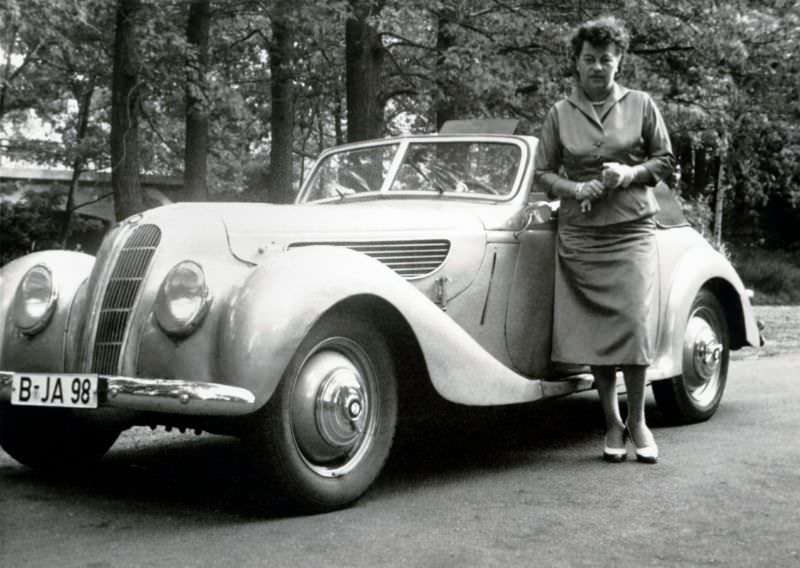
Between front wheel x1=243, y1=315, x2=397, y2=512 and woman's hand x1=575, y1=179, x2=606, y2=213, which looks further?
woman's hand x1=575, y1=179, x2=606, y2=213

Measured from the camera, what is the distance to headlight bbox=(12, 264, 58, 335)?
4.79 meters

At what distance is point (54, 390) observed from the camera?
4250mm

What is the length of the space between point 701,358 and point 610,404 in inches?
53.5

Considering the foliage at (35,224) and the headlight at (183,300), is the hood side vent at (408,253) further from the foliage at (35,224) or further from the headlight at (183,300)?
the foliage at (35,224)

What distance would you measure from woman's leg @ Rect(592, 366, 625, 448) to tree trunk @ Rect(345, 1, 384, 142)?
678 centimetres

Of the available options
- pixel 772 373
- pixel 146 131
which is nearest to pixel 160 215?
pixel 772 373

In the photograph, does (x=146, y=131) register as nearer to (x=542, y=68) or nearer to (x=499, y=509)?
(x=542, y=68)

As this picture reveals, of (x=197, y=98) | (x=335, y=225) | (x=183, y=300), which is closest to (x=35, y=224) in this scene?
(x=197, y=98)

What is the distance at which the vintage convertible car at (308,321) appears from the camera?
4.11 metres

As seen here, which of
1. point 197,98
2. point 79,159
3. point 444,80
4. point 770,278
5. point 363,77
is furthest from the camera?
point 770,278

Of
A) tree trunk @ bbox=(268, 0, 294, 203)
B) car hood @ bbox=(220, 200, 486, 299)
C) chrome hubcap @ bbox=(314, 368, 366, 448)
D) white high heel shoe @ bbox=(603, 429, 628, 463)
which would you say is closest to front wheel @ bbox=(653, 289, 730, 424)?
white high heel shoe @ bbox=(603, 429, 628, 463)

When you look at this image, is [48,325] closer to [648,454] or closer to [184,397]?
[184,397]

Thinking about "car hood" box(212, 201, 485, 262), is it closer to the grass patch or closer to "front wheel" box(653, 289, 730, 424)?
"front wheel" box(653, 289, 730, 424)

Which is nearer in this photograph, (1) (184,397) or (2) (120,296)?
(1) (184,397)
